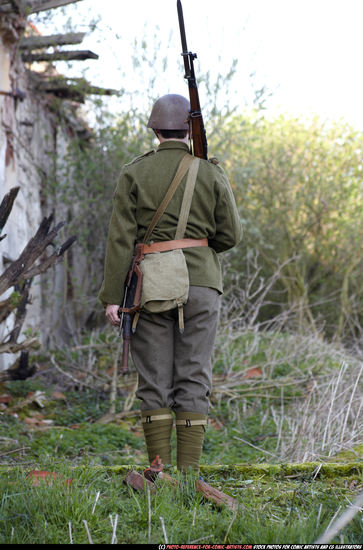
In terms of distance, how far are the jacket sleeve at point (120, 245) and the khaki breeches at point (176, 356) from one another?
0.21 meters

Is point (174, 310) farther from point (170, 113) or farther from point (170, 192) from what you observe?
point (170, 113)

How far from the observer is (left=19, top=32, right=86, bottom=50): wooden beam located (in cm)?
679

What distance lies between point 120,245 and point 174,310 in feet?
1.46

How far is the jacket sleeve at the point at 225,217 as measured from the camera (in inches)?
133

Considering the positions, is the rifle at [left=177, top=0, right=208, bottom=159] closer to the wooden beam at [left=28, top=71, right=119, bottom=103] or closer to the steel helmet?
the steel helmet

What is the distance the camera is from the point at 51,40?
270 inches

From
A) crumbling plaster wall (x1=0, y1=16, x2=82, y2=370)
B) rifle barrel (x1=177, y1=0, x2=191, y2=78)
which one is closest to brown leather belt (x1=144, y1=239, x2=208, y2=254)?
rifle barrel (x1=177, y1=0, x2=191, y2=78)

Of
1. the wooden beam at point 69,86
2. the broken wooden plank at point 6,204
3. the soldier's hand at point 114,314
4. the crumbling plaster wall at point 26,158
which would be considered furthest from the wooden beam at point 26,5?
the soldier's hand at point 114,314

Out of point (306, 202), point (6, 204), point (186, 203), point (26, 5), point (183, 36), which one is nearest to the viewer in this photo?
point (186, 203)

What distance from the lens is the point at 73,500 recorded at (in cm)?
237

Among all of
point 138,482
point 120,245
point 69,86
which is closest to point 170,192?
point 120,245

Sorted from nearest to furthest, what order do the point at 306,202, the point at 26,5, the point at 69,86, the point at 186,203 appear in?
the point at 186,203 → the point at 26,5 → the point at 69,86 → the point at 306,202

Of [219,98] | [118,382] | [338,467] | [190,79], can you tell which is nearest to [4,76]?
[219,98]

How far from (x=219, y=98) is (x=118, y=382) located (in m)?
3.96
